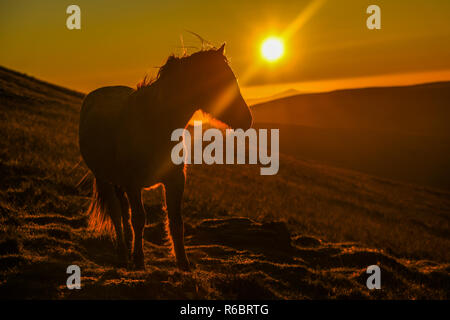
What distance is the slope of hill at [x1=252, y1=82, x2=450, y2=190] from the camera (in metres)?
75.1

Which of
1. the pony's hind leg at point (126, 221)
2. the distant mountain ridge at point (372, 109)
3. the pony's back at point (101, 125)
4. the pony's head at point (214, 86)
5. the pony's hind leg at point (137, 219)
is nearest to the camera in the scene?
the pony's head at point (214, 86)

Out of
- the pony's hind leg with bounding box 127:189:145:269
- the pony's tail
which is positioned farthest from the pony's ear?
the pony's tail

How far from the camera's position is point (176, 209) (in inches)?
283

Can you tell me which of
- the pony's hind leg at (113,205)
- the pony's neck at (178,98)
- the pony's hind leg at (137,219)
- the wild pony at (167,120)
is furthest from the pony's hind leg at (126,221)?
the pony's neck at (178,98)

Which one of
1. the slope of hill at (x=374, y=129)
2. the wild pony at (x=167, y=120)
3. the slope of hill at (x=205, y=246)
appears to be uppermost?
the slope of hill at (x=374, y=129)

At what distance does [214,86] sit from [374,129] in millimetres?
109466

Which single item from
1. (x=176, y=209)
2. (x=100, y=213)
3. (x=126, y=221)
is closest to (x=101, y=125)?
(x=126, y=221)

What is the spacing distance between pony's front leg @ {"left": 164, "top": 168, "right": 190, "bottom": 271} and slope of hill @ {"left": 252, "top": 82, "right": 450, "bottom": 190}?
6325 cm

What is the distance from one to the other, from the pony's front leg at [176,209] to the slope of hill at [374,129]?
63250 millimetres

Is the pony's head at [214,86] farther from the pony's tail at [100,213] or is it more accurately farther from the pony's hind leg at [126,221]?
the pony's tail at [100,213]

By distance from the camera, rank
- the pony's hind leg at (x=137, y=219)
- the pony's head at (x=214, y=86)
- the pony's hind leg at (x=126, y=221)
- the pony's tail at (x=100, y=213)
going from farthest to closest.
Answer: the pony's tail at (x=100, y=213) < the pony's hind leg at (x=126, y=221) < the pony's hind leg at (x=137, y=219) < the pony's head at (x=214, y=86)

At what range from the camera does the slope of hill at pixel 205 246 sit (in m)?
6.56

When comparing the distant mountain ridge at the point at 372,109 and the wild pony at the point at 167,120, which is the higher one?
the distant mountain ridge at the point at 372,109
